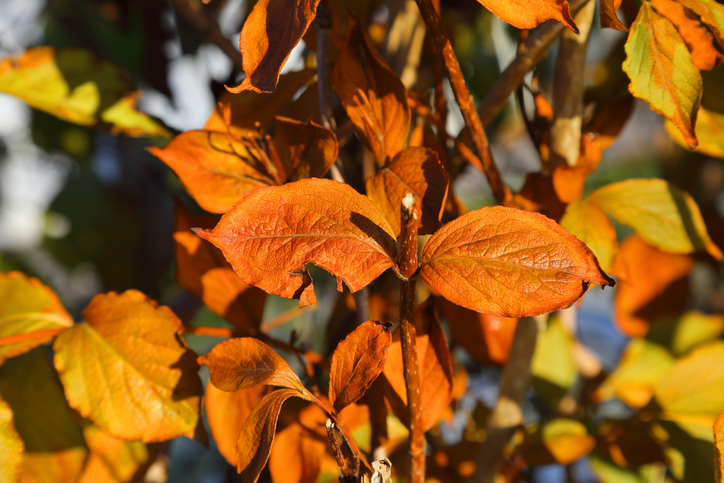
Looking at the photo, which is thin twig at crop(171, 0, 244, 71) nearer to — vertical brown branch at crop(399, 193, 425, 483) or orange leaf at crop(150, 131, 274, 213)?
orange leaf at crop(150, 131, 274, 213)

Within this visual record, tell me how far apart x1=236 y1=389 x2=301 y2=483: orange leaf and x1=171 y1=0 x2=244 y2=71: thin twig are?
26cm

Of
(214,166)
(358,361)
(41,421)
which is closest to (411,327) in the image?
(358,361)

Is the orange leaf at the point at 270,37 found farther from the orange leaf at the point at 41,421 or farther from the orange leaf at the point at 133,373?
the orange leaf at the point at 41,421

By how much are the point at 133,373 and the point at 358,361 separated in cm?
13

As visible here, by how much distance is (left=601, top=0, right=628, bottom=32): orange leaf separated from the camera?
20 centimetres

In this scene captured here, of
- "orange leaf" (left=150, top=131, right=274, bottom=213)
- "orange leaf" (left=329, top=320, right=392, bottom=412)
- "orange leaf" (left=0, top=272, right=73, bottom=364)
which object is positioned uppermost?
"orange leaf" (left=150, top=131, right=274, bottom=213)

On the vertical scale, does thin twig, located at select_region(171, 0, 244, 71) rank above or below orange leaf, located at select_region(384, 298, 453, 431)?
above

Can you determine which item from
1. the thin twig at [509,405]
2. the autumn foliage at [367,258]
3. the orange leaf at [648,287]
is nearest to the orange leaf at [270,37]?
the autumn foliage at [367,258]

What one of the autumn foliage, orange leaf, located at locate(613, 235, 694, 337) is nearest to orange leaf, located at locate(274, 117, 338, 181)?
the autumn foliage

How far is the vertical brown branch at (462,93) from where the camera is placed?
22 cm

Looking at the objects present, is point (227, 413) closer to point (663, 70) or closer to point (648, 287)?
point (663, 70)

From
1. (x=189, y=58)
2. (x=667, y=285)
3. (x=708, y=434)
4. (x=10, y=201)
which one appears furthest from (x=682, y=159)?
(x=10, y=201)

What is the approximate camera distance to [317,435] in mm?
281

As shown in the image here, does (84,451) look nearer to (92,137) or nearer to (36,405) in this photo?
(36,405)
